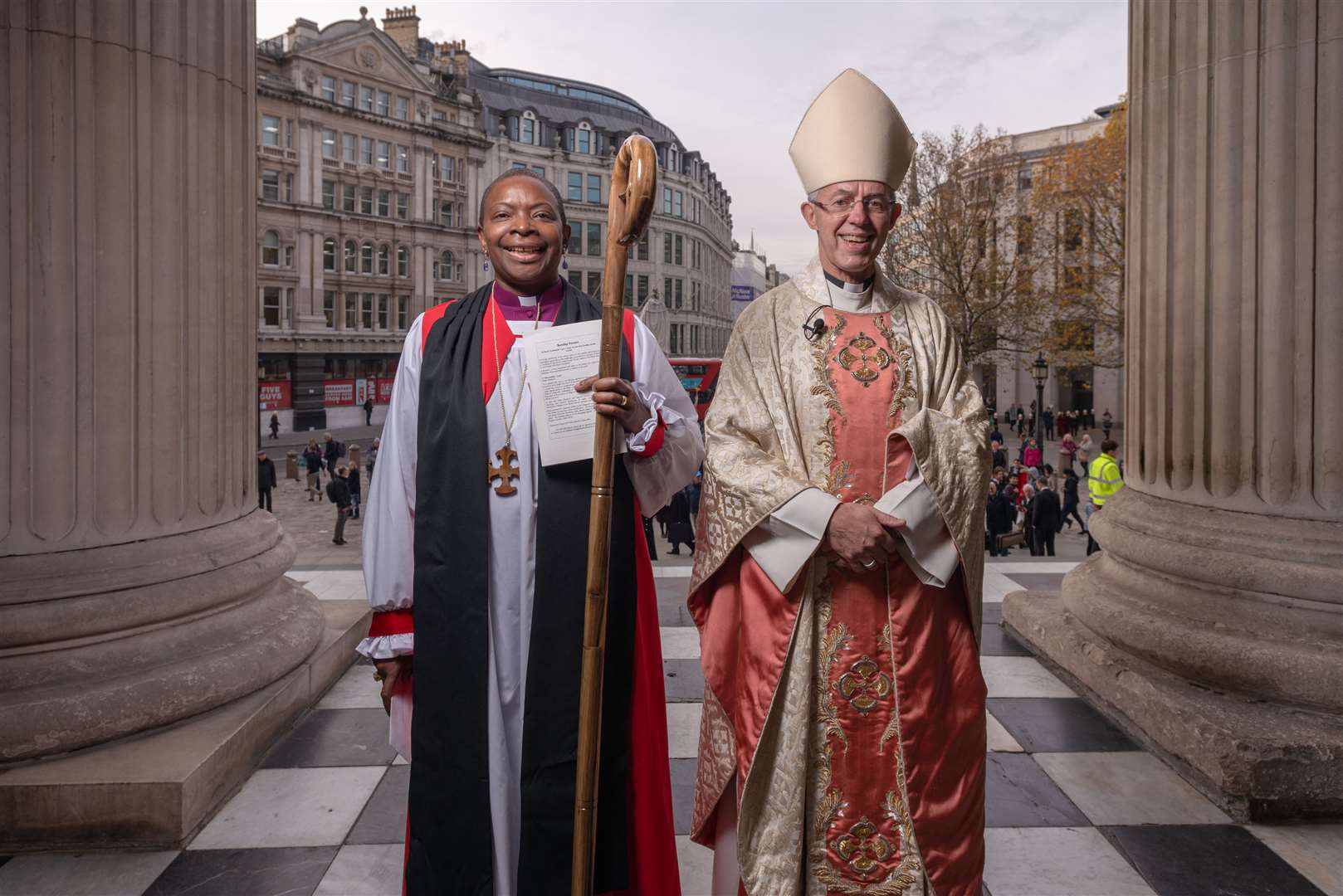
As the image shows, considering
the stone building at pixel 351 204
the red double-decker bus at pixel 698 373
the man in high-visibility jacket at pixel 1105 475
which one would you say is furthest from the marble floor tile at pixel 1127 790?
the stone building at pixel 351 204

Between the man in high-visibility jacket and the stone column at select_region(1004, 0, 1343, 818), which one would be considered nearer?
the stone column at select_region(1004, 0, 1343, 818)

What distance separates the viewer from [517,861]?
236cm

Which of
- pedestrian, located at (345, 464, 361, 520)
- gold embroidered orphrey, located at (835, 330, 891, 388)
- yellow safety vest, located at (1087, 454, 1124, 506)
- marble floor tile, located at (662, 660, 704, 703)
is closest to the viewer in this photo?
gold embroidered orphrey, located at (835, 330, 891, 388)

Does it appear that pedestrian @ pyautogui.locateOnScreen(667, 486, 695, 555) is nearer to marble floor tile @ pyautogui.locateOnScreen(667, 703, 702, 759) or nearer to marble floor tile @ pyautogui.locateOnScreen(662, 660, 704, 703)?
marble floor tile @ pyautogui.locateOnScreen(662, 660, 704, 703)

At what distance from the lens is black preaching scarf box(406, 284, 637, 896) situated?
90.4 inches

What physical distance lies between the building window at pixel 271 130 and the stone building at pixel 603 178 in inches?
447

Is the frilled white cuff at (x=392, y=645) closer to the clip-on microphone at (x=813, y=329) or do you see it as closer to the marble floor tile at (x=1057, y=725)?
the clip-on microphone at (x=813, y=329)

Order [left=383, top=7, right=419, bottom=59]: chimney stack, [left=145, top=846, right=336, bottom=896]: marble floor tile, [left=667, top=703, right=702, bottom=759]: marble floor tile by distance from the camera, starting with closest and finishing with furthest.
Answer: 1. [left=145, top=846, right=336, bottom=896]: marble floor tile
2. [left=667, top=703, right=702, bottom=759]: marble floor tile
3. [left=383, top=7, right=419, bottom=59]: chimney stack

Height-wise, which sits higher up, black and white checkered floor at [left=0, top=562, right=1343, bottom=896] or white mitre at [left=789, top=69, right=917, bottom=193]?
white mitre at [left=789, top=69, right=917, bottom=193]

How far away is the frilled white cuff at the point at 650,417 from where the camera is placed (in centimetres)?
229

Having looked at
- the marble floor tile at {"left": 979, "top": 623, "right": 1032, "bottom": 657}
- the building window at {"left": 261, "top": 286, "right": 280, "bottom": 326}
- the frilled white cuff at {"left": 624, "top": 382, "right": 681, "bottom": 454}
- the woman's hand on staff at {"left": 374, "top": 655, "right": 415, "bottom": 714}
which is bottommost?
the marble floor tile at {"left": 979, "top": 623, "right": 1032, "bottom": 657}

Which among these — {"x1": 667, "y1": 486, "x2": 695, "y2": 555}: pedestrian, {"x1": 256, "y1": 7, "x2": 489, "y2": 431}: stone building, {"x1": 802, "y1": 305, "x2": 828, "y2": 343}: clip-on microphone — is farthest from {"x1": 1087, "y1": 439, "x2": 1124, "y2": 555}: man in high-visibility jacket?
{"x1": 256, "y1": 7, "x2": 489, "y2": 431}: stone building

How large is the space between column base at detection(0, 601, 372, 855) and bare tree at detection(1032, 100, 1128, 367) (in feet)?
79.2

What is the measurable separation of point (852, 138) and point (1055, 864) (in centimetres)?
241
